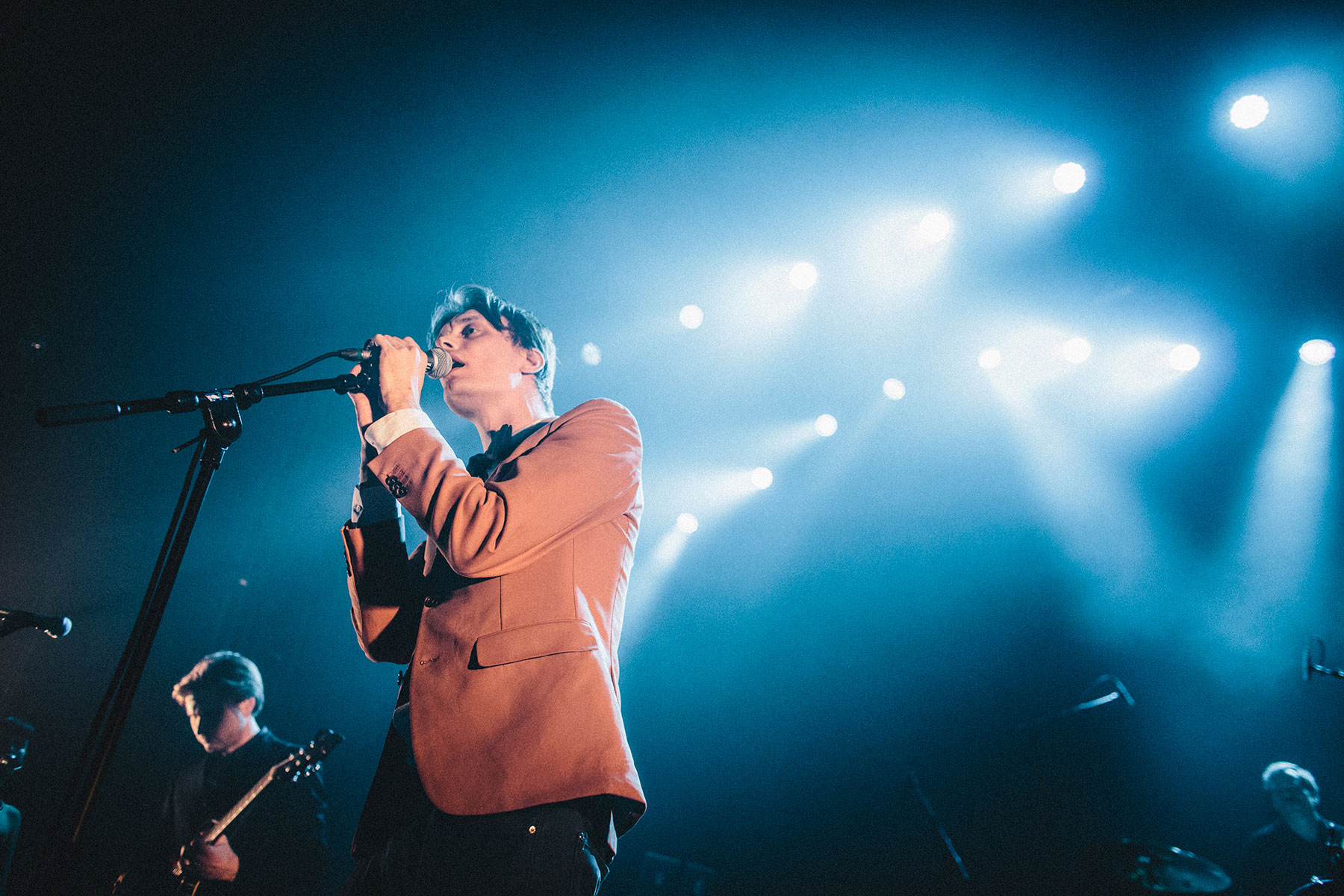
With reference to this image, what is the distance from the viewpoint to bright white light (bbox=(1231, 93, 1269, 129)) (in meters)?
3.65

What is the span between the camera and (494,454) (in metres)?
1.92

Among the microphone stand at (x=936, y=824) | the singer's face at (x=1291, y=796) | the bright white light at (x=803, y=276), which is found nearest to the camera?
the singer's face at (x=1291, y=796)

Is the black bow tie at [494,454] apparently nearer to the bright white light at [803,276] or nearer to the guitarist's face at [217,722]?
the guitarist's face at [217,722]

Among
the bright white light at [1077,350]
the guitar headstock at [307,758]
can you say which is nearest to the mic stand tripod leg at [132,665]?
the guitar headstock at [307,758]

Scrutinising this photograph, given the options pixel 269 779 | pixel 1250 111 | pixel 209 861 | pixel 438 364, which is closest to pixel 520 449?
pixel 438 364

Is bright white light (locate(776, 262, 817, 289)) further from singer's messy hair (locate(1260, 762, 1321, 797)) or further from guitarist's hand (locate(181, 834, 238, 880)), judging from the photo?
singer's messy hair (locate(1260, 762, 1321, 797))

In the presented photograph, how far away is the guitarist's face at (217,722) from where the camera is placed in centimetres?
367

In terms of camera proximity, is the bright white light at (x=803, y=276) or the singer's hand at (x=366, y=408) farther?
the bright white light at (x=803, y=276)

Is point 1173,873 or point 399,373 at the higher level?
point 399,373

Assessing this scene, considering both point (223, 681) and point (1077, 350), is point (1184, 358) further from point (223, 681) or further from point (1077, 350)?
point (223, 681)

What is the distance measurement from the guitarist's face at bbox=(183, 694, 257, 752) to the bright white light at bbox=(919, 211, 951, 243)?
18.5 feet

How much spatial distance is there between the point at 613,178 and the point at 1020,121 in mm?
2667

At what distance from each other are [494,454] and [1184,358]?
19.6 feet

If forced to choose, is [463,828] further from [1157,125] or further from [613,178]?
[1157,125]
